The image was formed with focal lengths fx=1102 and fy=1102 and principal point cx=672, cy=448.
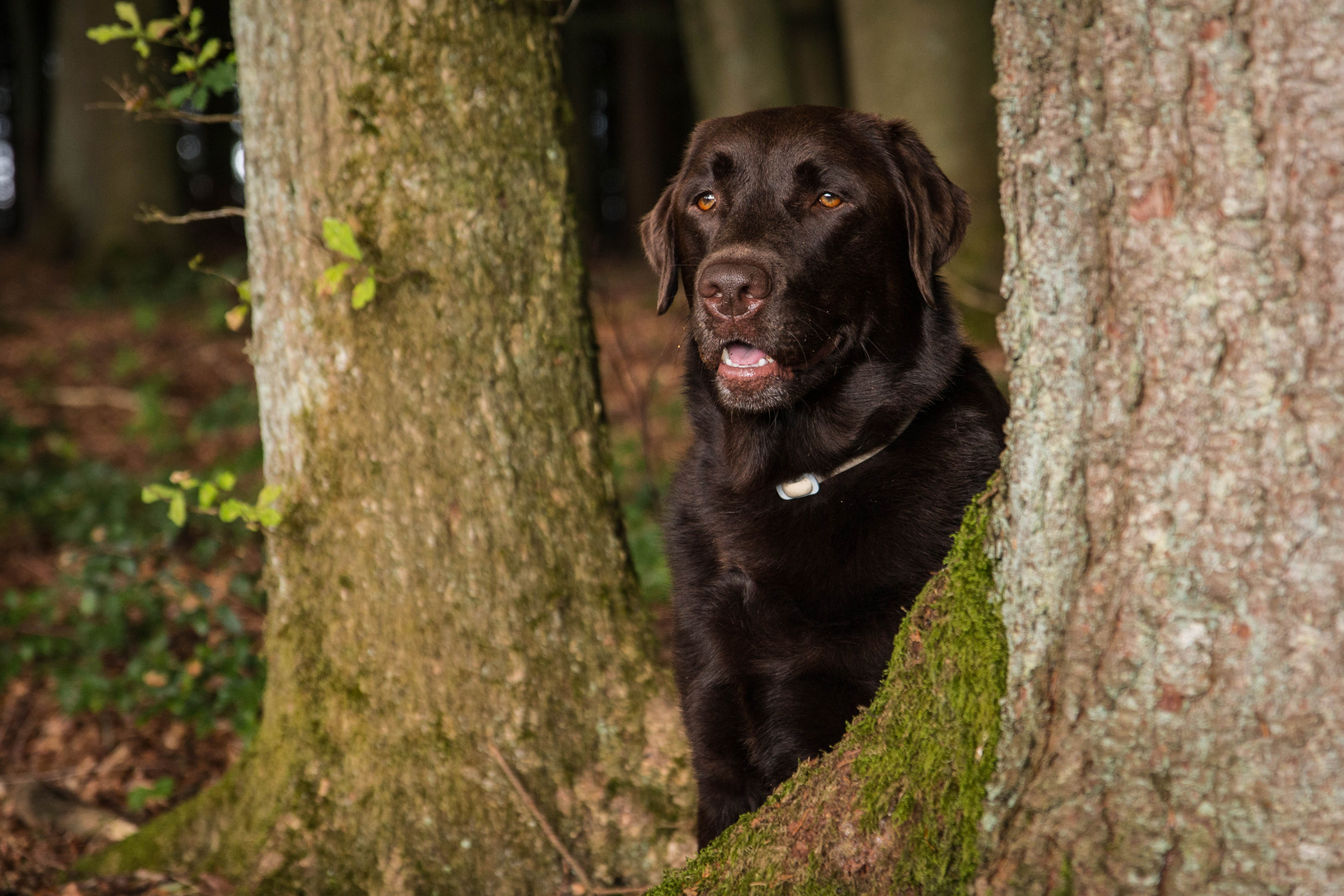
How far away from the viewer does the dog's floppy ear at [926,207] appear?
9.98 ft

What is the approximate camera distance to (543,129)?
3.19 metres

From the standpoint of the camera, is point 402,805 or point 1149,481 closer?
point 1149,481

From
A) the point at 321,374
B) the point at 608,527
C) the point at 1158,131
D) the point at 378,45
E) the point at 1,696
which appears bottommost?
the point at 1,696

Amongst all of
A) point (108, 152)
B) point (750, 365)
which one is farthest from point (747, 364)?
point (108, 152)

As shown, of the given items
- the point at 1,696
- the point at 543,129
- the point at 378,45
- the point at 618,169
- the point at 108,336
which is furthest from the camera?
the point at 618,169

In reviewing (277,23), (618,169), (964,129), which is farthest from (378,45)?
(618,169)

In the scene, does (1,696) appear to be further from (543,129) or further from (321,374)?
(543,129)

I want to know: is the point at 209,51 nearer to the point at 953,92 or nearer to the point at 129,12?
the point at 129,12

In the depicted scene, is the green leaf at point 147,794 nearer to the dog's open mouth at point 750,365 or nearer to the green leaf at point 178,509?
the green leaf at point 178,509

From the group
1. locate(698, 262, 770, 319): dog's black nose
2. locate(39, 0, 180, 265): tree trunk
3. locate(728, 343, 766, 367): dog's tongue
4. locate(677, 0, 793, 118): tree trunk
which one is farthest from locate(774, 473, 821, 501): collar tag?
locate(39, 0, 180, 265): tree trunk

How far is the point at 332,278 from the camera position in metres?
2.81

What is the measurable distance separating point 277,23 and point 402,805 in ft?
7.14

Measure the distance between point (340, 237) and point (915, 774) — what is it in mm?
1870

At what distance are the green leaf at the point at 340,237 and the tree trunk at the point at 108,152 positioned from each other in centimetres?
1305
